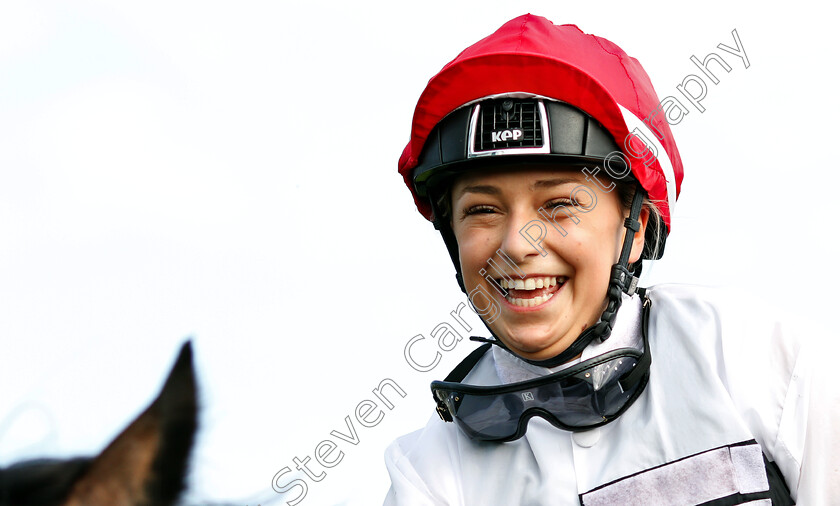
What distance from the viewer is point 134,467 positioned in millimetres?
2693

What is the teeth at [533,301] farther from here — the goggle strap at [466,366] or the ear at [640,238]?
the goggle strap at [466,366]

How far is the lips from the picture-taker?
8.58ft

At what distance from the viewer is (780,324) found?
2.49m

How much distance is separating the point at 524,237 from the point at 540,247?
0.19 ft

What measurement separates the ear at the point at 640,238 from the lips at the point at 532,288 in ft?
1.01

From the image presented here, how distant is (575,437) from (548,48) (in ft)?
3.66

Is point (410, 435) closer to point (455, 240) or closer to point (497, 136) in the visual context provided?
point (455, 240)

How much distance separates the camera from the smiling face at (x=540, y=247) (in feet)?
8.46

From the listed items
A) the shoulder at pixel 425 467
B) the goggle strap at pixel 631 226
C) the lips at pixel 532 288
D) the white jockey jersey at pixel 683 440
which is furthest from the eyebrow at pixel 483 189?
the shoulder at pixel 425 467

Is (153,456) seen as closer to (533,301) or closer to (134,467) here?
(134,467)

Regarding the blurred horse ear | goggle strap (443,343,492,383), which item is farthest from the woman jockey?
the blurred horse ear

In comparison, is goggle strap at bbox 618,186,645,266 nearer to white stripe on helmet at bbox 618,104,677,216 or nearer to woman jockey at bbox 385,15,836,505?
woman jockey at bbox 385,15,836,505

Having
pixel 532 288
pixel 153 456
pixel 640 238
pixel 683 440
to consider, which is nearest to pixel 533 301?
pixel 532 288

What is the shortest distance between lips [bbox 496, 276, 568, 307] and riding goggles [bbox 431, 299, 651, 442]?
0.23 metres
